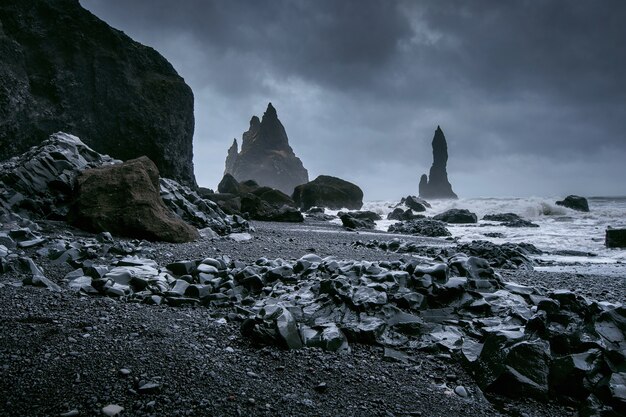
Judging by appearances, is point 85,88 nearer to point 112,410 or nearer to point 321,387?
point 112,410

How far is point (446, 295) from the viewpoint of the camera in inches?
150

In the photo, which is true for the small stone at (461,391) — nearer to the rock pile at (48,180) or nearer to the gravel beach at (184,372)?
the gravel beach at (184,372)

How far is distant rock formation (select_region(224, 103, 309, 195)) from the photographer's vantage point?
133 meters

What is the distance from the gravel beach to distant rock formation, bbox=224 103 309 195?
421ft

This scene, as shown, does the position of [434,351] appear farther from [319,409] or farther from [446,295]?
[319,409]

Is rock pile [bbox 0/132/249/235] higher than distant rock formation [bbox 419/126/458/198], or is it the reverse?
distant rock formation [bbox 419/126/458/198]

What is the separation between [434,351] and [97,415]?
2369 mm

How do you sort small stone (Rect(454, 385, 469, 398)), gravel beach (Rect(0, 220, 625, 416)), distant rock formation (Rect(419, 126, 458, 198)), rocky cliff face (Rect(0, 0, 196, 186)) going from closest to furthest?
gravel beach (Rect(0, 220, 625, 416)) < small stone (Rect(454, 385, 469, 398)) < rocky cliff face (Rect(0, 0, 196, 186)) < distant rock formation (Rect(419, 126, 458, 198))

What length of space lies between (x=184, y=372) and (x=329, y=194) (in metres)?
39.4

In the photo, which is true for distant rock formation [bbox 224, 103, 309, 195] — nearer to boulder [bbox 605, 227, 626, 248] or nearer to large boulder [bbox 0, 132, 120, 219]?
boulder [bbox 605, 227, 626, 248]

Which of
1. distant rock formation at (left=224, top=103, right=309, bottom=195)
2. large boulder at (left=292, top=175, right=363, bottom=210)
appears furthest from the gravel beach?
distant rock formation at (left=224, top=103, right=309, bottom=195)

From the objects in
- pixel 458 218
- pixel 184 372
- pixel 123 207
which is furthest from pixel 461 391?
pixel 458 218

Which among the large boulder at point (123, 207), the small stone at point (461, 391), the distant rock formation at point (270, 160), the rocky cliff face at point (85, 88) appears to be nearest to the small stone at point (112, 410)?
the small stone at point (461, 391)

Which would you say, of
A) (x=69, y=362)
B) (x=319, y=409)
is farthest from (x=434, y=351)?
(x=69, y=362)
